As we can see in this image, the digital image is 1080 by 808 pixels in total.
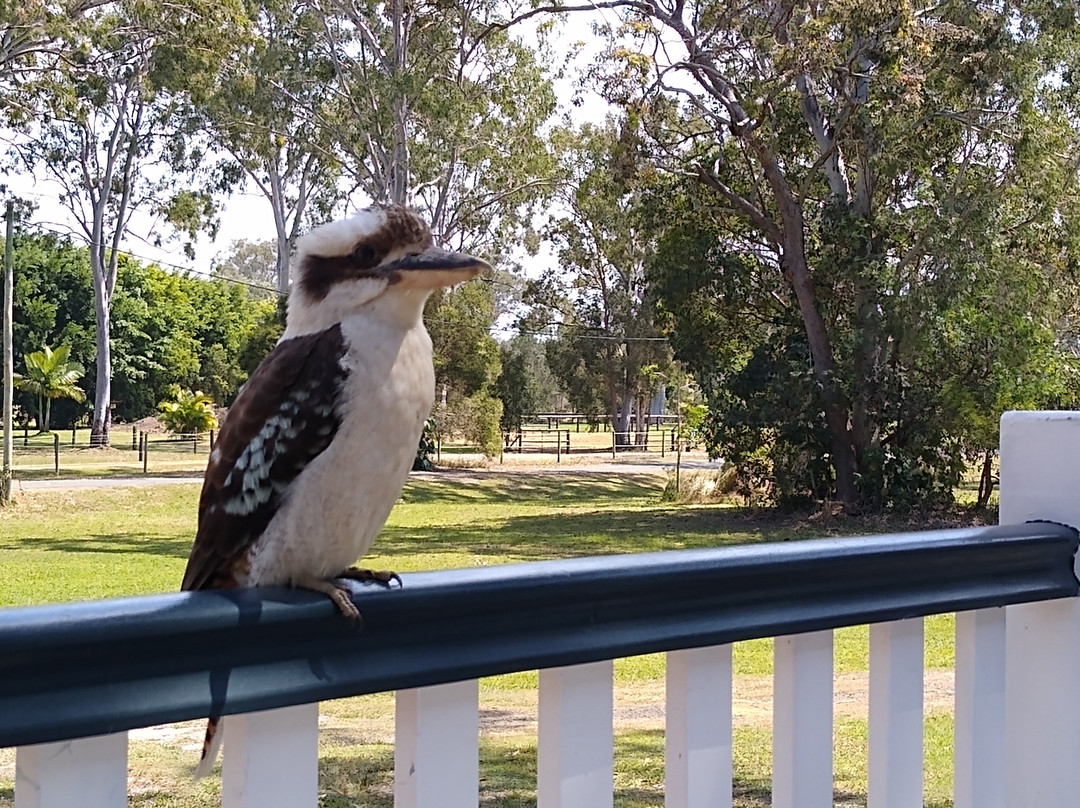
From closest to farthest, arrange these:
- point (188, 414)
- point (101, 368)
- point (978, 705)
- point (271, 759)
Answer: point (271, 759) → point (978, 705) → point (101, 368) → point (188, 414)

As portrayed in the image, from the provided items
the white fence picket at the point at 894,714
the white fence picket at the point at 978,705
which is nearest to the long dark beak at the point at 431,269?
the white fence picket at the point at 894,714

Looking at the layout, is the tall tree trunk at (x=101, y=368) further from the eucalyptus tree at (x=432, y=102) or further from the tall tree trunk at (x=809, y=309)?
the tall tree trunk at (x=809, y=309)

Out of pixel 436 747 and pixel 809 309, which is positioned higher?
pixel 809 309

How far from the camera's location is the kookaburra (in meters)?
1.42

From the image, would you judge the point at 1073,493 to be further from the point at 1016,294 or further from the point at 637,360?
the point at 637,360

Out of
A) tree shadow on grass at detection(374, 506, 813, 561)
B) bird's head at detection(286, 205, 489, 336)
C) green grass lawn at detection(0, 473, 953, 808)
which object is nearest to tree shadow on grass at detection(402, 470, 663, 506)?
green grass lawn at detection(0, 473, 953, 808)

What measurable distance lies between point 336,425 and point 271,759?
0.45 m

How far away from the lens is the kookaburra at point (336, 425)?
1.42 m

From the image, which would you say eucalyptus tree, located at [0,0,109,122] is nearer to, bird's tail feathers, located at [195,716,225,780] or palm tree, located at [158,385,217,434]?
palm tree, located at [158,385,217,434]

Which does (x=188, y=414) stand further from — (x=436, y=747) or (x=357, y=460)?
(x=436, y=747)

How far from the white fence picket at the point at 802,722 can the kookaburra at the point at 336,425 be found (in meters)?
0.51

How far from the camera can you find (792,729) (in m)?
1.44

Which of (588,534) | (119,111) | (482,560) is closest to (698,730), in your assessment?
(482,560)

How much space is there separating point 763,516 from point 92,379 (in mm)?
26684
